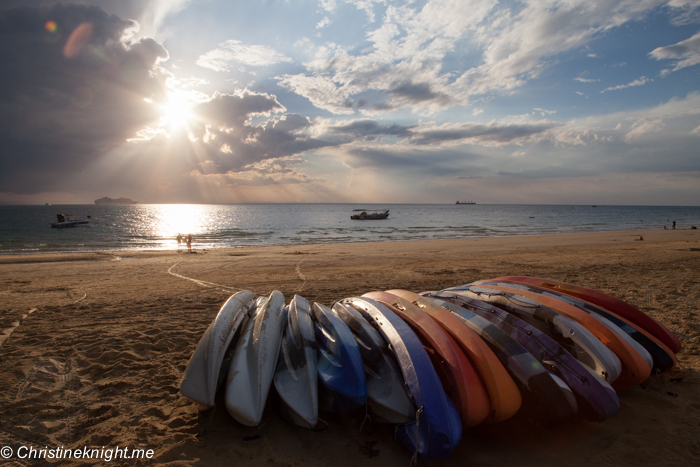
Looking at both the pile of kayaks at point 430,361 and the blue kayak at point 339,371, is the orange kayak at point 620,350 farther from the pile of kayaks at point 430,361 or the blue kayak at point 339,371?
the blue kayak at point 339,371

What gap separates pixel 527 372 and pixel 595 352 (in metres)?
0.90

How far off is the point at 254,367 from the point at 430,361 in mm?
1622

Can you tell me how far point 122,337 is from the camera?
4.70 meters

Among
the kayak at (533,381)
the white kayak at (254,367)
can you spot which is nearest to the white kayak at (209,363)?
the white kayak at (254,367)

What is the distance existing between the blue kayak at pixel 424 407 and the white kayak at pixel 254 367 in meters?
1.18

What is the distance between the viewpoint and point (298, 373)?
2.97 meters

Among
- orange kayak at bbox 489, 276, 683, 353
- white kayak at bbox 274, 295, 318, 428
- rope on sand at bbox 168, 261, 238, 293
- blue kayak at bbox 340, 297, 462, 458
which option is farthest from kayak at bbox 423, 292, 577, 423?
rope on sand at bbox 168, 261, 238, 293

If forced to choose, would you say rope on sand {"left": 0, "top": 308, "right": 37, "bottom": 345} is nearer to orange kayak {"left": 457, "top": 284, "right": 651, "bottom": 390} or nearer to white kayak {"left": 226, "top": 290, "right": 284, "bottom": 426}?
white kayak {"left": 226, "top": 290, "right": 284, "bottom": 426}

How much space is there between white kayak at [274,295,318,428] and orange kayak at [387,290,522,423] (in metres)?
1.43

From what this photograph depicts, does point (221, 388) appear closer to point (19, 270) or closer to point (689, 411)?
point (689, 411)

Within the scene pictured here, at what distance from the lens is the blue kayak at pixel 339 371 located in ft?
8.87

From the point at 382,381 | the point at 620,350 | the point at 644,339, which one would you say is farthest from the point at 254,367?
the point at 644,339

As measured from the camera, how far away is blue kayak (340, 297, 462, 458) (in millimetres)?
2342

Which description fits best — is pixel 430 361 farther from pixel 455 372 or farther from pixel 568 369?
pixel 568 369
